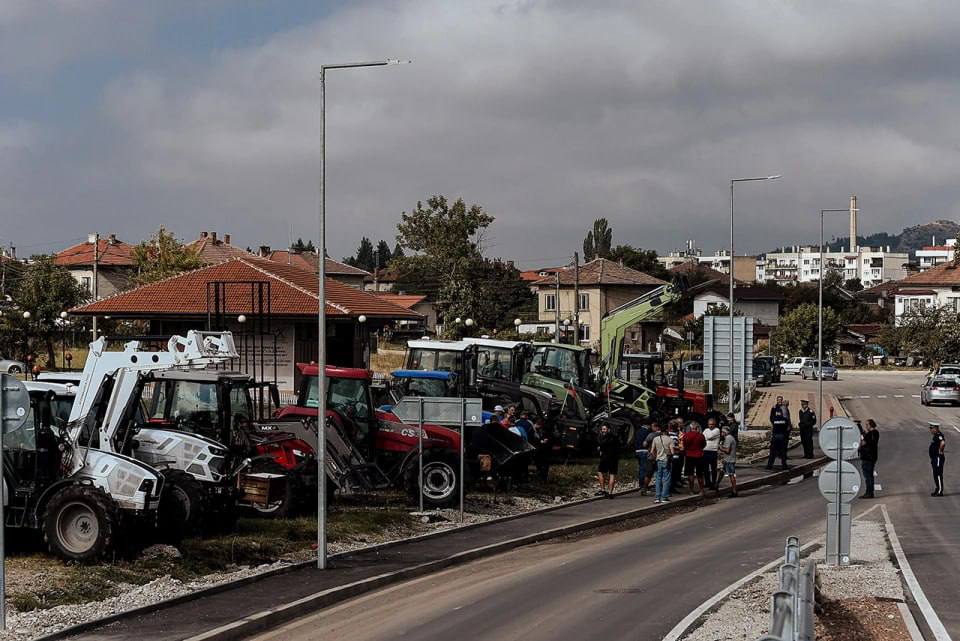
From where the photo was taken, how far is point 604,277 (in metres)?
91.4

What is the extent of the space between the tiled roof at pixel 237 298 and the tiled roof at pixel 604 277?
42497 mm

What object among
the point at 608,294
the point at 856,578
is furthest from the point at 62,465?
the point at 608,294

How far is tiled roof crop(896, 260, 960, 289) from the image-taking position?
101 m

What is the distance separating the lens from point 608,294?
300ft

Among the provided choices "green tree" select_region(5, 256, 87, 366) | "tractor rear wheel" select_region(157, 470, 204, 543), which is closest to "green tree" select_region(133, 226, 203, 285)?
"green tree" select_region(5, 256, 87, 366)

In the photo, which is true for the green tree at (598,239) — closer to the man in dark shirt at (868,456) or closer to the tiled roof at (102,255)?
the tiled roof at (102,255)

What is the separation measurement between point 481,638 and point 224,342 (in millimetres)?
8362

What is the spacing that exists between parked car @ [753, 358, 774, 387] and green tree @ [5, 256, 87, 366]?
37263mm

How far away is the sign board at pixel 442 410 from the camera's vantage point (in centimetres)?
2214

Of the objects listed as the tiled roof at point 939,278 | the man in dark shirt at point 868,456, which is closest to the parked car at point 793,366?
the tiled roof at point 939,278

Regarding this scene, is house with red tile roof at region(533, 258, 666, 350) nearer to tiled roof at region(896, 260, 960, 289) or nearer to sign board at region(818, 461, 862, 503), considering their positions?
tiled roof at region(896, 260, 960, 289)

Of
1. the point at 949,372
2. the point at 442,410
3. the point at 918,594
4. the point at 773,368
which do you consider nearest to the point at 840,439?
the point at 918,594

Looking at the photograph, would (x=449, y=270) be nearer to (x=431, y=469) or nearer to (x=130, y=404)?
(x=431, y=469)

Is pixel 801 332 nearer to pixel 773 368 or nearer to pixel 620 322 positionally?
pixel 773 368
